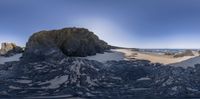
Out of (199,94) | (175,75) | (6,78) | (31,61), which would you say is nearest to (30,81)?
(6,78)

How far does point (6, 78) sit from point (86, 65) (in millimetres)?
28732

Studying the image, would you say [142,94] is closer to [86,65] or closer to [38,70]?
[86,65]

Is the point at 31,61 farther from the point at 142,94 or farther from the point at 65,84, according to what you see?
the point at 142,94

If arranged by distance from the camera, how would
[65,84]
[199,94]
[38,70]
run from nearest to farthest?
[199,94] < [65,84] < [38,70]

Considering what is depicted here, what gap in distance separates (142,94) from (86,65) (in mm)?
47718

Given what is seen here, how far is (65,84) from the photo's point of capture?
167 meters

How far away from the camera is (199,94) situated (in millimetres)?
139000

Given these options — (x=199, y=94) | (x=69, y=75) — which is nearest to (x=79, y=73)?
(x=69, y=75)

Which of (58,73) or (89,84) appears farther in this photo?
(58,73)

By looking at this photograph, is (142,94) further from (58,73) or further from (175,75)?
(58,73)

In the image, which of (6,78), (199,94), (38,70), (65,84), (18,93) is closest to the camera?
(199,94)

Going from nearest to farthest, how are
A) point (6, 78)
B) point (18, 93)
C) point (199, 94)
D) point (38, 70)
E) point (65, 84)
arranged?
point (199, 94)
point (18, 93)
point (65, 84)
point (6, 78)
point (38, 70)

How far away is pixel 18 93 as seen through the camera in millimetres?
150500

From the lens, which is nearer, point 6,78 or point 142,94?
point 142,94
